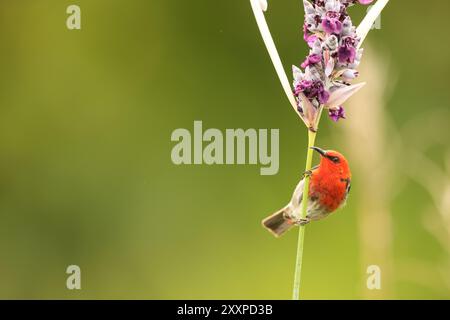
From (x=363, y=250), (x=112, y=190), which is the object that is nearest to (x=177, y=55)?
(x=112, y=190)

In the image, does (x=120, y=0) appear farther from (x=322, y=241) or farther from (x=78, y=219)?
(x=322, y=241)

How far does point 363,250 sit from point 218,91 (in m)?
1.93

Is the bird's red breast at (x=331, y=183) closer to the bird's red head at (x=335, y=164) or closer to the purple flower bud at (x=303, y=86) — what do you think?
the bird's red head at (x=335, y=164)

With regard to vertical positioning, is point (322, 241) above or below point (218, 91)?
below

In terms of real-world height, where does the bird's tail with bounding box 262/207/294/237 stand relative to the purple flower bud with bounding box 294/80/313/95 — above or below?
below

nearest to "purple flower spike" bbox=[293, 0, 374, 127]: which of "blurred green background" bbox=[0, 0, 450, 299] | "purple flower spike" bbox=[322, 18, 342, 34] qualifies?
"purple flower spike" bbox=[322, 18, 342, 34]

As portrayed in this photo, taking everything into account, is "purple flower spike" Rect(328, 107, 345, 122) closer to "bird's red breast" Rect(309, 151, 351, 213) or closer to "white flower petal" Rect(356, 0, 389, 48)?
"white flower petal" Rect(356, 0, 389, 48)

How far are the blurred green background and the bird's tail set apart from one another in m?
0.99

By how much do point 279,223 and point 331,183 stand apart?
0.28 meters

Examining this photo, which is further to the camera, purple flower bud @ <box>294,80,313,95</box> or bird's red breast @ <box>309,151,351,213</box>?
bird's red breast @ <box>309,151,351,213</box>

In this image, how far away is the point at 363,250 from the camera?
6.21 feet

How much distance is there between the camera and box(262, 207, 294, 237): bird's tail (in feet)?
6.24

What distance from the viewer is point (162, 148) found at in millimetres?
3533

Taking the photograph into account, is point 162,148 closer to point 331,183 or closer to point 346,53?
point 331,183
